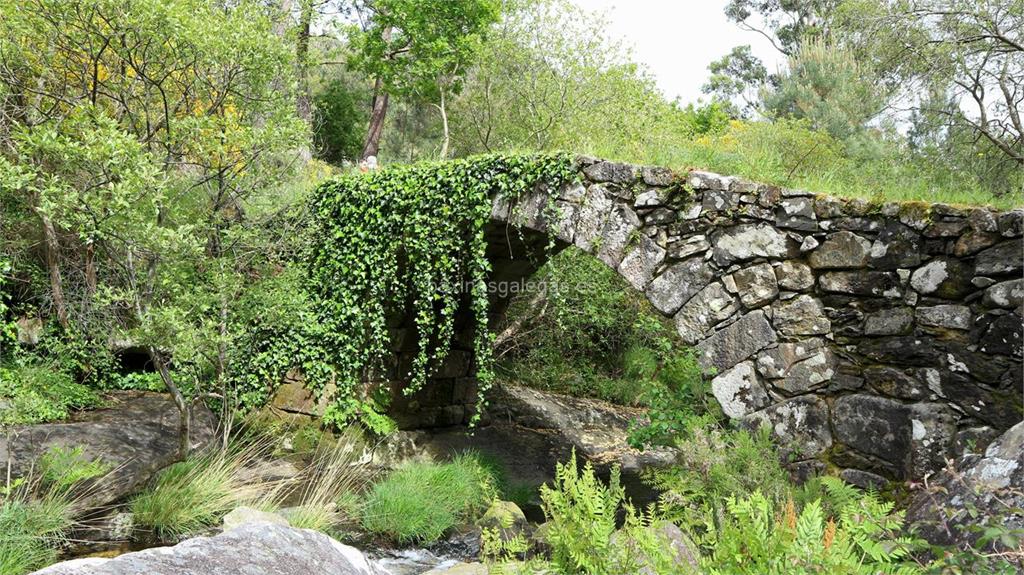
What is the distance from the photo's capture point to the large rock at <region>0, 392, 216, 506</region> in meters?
4.67

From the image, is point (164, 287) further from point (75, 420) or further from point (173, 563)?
point (173, 563)

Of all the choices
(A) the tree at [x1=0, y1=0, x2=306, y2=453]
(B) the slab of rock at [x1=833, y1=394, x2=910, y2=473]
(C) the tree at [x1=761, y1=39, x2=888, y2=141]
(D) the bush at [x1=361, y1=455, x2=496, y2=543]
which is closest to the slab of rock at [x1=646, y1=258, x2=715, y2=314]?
(B) the slab of rock at [x1=833, y1=394, x2=910, y2=473]

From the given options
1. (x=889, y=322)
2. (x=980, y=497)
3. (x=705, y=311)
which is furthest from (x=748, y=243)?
(x=980, y=497)

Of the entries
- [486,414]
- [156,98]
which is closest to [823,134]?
[486,414]

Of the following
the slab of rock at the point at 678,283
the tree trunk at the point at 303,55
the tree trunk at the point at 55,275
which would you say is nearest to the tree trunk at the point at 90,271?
the tree trunk at the point at 55,275

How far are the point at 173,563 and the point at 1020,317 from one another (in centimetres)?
426

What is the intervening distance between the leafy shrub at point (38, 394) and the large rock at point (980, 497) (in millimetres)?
5083

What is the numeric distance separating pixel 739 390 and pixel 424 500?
2712mm

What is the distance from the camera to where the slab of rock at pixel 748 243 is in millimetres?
4633

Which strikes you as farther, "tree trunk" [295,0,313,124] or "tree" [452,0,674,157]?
"tree" [452,0,674,157]

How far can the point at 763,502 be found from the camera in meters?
1.56

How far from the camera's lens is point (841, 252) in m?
4.45

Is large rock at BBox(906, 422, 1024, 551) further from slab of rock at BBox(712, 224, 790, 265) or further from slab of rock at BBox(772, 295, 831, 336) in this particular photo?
slab of rock at BBox(712, 224, 790, 265)

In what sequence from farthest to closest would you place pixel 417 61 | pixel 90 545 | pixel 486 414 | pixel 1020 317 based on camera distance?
1. pixel 417 61
2. pixel 486 414
3. pixel 90 545
4. pixel 1020 317
